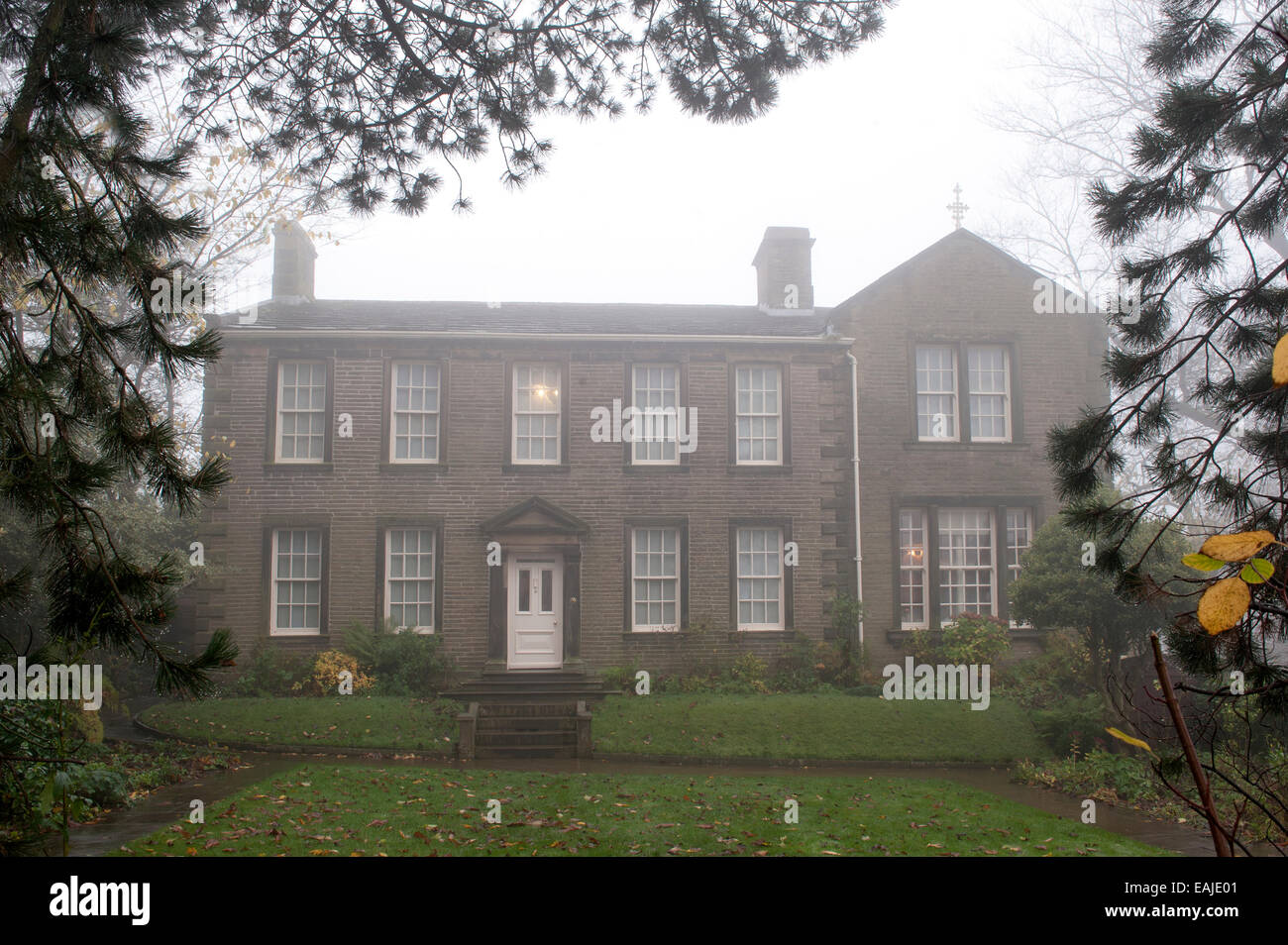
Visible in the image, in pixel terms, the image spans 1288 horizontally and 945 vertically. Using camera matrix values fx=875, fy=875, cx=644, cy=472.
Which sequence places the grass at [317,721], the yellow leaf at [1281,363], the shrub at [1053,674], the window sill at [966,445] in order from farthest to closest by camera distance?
1. the window sill at [966,445]
2. the shrub at [1053,674]
3. the grass at [317,721]
4. the yellow leaf at [1281,363]

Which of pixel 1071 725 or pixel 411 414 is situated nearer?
pixel 1071 725

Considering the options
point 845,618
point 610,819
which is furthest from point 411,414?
point 610,819

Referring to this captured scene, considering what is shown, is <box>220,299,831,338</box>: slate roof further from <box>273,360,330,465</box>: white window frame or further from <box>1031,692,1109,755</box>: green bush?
<box>1031,692,1109,755</box>: green bush

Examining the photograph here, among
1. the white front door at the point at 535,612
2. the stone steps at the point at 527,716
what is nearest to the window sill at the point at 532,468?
the white front door at the point at 535,612

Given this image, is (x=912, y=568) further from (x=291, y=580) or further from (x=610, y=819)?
(x=291, y=580)

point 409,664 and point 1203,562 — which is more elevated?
point 1203,562

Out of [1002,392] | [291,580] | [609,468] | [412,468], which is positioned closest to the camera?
[291,580]

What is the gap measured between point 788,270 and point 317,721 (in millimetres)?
13216

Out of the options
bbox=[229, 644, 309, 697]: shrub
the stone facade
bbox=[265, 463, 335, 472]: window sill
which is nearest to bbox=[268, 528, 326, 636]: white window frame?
the stone facade

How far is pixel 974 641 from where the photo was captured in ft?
49.4

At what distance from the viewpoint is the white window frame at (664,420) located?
1700 cm

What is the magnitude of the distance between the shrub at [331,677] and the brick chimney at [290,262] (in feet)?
→ 26.7

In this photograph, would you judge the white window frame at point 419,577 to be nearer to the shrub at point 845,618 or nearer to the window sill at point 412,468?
the window sill at point 412,468
